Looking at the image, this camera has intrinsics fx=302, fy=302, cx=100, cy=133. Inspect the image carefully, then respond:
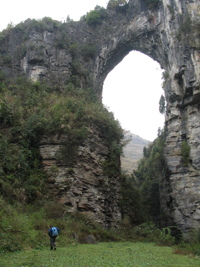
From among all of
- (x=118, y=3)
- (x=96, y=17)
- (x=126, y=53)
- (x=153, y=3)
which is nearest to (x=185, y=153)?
(x=126, y=53)

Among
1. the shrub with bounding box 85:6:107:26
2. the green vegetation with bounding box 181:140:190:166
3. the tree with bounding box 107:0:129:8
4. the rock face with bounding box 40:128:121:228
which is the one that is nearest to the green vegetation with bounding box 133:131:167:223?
the green vegetation with bounding box 181:140:190:166

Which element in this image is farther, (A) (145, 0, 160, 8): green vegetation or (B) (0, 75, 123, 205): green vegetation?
(A) (145, 0, 160, 8): green vegetation

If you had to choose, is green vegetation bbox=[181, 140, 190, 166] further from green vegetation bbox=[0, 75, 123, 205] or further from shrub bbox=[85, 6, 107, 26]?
shrub bbox=[85, 6, 107, 26]

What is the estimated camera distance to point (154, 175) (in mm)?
27203

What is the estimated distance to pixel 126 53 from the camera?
29891 mm

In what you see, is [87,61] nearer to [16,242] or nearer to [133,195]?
[133,195]

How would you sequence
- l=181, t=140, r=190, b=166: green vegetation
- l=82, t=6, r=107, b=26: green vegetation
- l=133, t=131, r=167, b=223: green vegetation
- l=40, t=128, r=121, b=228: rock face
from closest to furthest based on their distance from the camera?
1. l=40, t=128, r=121, b=228: rock face
2. l=181, t=140, r=190, b=166: green vegetation
3. l=133, t=131, r=167, b=223: green vegetation
4. l=82, t=6, r=107, b=26: green vegetation

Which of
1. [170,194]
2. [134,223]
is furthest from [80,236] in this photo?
[170,194]

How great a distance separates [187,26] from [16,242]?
19100 mm

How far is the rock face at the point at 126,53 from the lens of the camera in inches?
691

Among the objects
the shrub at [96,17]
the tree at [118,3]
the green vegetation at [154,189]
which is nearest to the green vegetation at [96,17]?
the shrub at [96,17]

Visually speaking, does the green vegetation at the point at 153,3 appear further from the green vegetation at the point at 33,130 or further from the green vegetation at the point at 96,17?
the green vegetation at the point at 33,130

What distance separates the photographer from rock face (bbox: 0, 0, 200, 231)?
17550 millimetres

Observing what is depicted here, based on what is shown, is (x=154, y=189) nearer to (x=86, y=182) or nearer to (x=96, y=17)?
(x=86, y=182)
